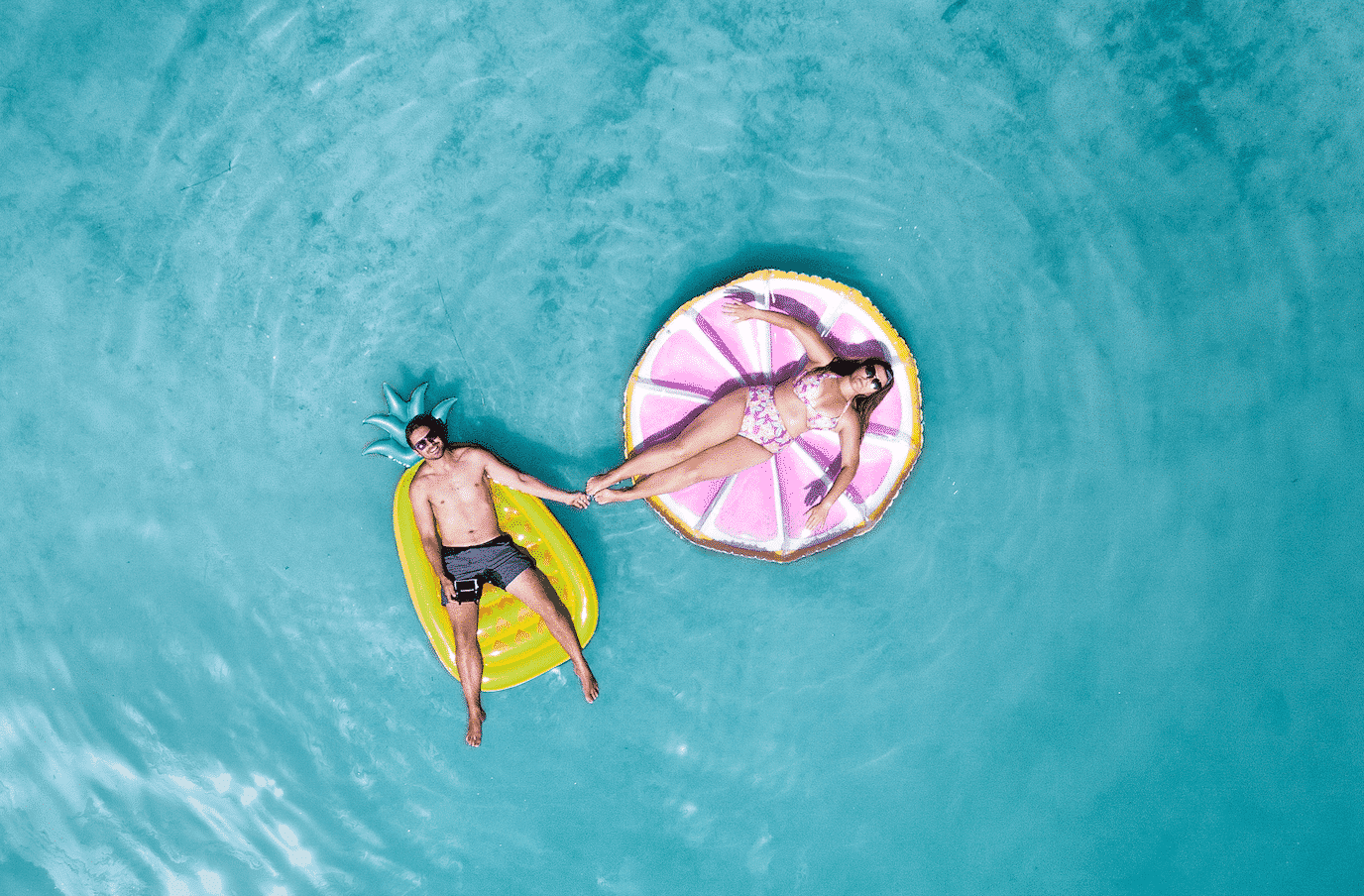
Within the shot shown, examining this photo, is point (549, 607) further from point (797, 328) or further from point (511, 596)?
point (797, 328)

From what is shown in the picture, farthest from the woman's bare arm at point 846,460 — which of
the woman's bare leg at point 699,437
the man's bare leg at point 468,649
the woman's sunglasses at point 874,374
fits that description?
the man's bare leg at point 468,649

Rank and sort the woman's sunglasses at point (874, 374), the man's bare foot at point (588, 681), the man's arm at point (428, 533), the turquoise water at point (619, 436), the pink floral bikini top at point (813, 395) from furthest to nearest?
the turquoise water at point (619, 436) < the man's bare foot at point (588, 681) < the man's arm at point (428, 533) < the pink floral bikini top at point (813, 395) < the woman's sunglasses at point (874, 374)

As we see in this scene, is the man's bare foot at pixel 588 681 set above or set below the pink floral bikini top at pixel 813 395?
below

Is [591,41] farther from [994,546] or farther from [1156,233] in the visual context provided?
[994,546]

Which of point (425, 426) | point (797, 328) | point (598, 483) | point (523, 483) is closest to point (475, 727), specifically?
point (523, 483)

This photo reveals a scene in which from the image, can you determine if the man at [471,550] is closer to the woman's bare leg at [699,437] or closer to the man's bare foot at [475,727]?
the man's bare foot at [475,727]

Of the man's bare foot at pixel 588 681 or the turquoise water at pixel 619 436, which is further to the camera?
the turquoise water at pixel 619 436
